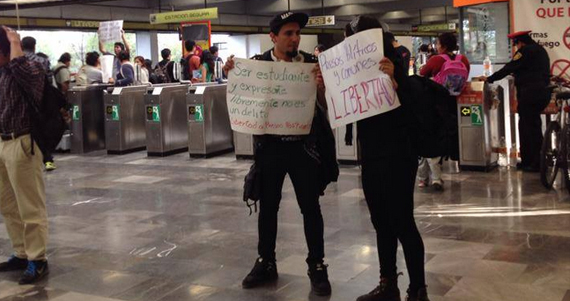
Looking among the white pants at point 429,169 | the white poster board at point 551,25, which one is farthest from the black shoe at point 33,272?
the white poster board at point 551,25

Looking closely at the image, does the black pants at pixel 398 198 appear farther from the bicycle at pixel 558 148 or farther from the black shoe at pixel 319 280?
the bicycle at pixel 558 148

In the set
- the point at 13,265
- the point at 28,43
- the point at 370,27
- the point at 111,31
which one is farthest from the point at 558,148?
the point at 111,31

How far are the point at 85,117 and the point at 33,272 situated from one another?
302 inches

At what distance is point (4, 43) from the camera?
15.6 feet

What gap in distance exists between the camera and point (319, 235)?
424 centimetres

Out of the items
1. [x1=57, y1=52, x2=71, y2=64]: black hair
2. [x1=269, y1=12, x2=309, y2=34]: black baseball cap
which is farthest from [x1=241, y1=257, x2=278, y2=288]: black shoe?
[x1=57, y1=52, x2=71, y2=64]: black hair

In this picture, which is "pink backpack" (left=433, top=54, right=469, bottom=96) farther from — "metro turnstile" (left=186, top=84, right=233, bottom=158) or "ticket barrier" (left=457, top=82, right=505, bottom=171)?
"metro turnstile" (left=186, top=84, right=233, bottom=158)

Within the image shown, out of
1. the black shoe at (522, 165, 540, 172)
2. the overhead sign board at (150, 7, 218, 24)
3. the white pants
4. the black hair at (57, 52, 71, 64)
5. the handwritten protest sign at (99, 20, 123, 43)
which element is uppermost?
the overhead sign board at (150, 7, 218, 24)

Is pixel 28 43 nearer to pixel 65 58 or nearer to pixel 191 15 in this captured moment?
pixel 65 58

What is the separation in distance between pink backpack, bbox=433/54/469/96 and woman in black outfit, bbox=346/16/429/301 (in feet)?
12.8

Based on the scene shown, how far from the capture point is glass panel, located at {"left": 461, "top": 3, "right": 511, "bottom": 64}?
10414 millimetres

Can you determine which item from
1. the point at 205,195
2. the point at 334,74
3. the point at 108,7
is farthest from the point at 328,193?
the point at 108,7

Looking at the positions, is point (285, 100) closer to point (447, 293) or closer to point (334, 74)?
point (334, 74)

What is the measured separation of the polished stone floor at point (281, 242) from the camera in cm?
445
